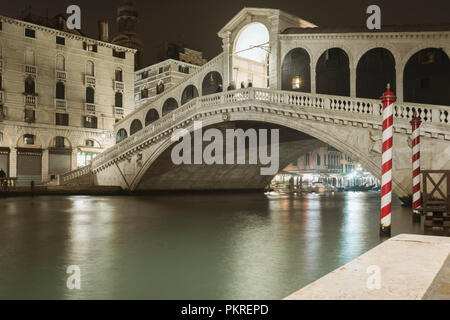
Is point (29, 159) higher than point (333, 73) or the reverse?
the reverse

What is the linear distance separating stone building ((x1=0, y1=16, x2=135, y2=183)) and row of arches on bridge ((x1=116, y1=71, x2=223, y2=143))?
300cm

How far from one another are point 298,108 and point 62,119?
859 inches

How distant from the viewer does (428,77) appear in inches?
658

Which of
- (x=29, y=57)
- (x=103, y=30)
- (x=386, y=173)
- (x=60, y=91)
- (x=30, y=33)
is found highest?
(x=103, y=30)

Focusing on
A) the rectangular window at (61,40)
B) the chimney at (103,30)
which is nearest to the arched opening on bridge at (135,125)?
the rectangular window at (61,40)

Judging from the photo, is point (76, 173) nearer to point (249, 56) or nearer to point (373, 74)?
point (249, 56)

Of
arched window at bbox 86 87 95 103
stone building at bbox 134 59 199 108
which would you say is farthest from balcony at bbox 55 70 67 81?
stone building at bbox 134 59 199 108

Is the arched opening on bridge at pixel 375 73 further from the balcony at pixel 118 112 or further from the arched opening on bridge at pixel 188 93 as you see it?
the balcony at pixel 118 112

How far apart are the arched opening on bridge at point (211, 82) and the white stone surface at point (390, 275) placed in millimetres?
21392

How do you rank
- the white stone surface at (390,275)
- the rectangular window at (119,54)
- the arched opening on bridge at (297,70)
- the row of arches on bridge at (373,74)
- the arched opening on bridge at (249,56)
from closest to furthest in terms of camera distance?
the white stone surface at (390,275)
the row of arches on bridge at (373,74)
the arched opening on bridge at (297,70)
the arched opening on bridge at (249,56)
the rectangular window at (119,54)

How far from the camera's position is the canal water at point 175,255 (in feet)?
13.7

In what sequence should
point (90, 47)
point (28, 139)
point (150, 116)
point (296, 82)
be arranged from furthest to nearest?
point (90, 47)
point (150, 116)
point (28, 139)
point (296, 82)

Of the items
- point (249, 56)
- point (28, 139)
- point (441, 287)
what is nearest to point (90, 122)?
point (28, 139)
